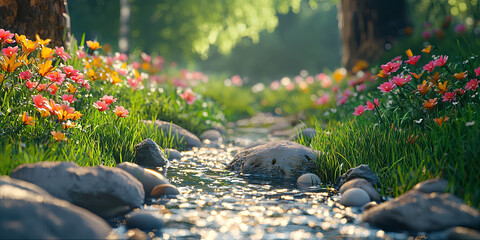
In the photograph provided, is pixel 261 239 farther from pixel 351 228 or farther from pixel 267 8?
pixel 267 8

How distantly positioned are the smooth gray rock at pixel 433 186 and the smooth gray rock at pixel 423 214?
0.16 metres

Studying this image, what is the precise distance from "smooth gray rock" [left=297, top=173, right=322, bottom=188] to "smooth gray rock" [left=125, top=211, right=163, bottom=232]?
69.4 inches

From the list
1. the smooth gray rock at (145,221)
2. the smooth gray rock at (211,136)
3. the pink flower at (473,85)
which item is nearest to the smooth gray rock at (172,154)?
the smooth gray rock at (211,136)

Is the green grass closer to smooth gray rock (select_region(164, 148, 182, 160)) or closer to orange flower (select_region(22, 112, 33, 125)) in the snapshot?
smooth gray rock (select_region(164, 148, 182, 160))

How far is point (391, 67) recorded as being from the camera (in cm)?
474

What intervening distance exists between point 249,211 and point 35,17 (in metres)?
3.95

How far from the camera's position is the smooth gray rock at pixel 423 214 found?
9.98ft

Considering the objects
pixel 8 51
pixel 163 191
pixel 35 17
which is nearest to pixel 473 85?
pixel 163 191

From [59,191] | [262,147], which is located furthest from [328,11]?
[59,191]

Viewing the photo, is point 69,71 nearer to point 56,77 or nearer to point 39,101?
point 56,77

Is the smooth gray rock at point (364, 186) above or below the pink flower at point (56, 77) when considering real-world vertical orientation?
below

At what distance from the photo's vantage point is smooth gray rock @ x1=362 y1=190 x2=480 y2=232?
3043 millimetres

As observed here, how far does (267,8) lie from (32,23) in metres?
12.7

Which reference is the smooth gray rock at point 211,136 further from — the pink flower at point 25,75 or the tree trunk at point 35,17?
the pink flower at point 25,75
